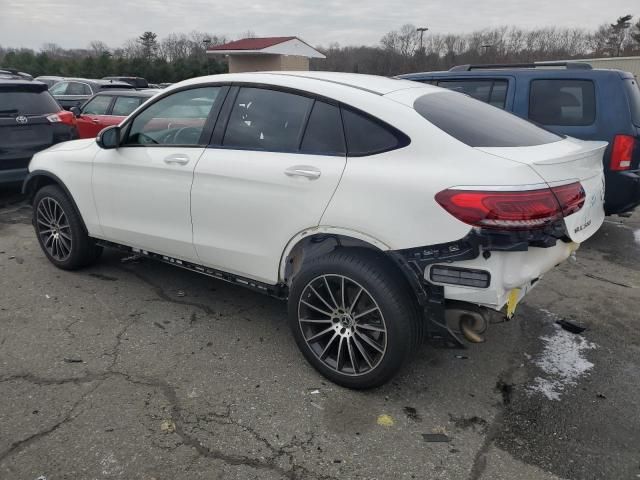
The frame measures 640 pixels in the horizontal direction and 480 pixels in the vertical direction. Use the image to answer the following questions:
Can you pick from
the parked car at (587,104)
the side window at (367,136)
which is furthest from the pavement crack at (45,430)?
the parked car at (587,104)

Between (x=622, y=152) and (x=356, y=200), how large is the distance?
12.4 feet

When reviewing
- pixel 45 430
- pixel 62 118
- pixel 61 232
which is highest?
pixel 62 118

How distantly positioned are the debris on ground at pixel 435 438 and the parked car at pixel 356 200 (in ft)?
1.25

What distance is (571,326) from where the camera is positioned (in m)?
3.85

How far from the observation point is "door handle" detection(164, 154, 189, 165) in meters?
3.54

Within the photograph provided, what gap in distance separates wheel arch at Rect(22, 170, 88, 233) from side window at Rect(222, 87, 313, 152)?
1860 millimetres

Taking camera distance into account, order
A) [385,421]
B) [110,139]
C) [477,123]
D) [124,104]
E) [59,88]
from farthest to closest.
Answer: [59,88]
[124,104]
[110,139]
[477,123]
[385,421]

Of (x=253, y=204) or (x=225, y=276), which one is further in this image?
(x=225, y=276)

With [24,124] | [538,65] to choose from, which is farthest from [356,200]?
[24,124]

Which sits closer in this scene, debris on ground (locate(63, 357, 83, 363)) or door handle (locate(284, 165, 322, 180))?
door handle (locate(284, 165, 322, 180))

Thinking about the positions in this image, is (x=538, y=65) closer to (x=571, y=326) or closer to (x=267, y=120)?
(x=571, y=326)

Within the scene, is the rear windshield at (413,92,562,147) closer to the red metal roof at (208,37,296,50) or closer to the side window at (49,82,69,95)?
the side window at (49,82,69,95)

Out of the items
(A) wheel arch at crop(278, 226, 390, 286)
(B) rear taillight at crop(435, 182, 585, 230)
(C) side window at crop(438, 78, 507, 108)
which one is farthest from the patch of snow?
(C) side window at crop(438, 78, 507, 108)

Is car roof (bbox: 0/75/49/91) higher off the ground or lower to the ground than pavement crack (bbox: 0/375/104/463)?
higher
